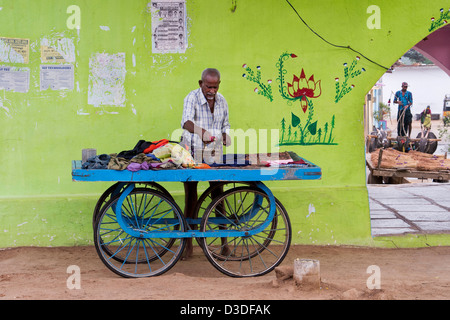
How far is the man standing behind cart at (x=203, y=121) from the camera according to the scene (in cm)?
497

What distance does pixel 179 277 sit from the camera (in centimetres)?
459

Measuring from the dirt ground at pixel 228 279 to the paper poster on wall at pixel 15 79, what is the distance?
183 cm

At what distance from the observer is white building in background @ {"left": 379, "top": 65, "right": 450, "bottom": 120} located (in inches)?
1340

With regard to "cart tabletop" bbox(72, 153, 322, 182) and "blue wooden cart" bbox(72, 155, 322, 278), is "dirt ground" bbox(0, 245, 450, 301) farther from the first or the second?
"cart tabletop" bbox(72, 153, 322, 182)

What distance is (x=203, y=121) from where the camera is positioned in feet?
16.9

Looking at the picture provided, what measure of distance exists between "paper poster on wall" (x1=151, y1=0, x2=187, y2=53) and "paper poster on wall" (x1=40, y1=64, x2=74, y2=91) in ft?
3.31

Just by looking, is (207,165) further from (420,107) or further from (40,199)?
(420,107)

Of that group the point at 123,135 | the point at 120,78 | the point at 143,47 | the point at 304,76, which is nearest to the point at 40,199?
the point at 123,135

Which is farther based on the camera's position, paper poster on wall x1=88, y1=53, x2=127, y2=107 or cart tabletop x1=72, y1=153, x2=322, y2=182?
paper poster on wall x1=88, y1=53, x2=127, y2=107

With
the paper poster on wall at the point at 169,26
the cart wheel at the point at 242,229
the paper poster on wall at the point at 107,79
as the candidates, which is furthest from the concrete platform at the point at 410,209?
the paper poster on wall at the point at 107,79

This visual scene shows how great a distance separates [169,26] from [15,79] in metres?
1.86

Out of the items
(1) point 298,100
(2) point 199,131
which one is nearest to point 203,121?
(2) point 199,131

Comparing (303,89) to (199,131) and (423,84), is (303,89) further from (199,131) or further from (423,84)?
(423,84)

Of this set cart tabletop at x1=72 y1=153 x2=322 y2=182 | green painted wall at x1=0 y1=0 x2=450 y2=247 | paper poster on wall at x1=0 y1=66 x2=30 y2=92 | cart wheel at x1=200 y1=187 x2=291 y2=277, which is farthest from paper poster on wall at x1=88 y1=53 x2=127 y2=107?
cart wheel at x1=200 y1=187 x2=291 y2=277
